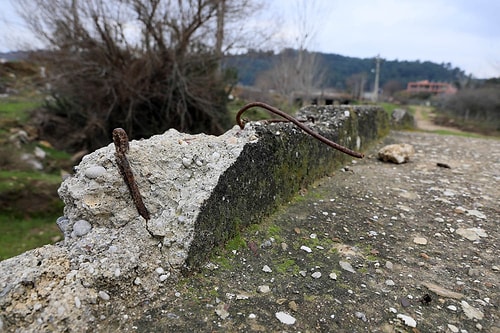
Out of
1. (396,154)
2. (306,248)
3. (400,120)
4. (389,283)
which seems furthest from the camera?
(400,120)

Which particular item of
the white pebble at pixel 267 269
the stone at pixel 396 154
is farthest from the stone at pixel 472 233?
the stone at pixel 396 154

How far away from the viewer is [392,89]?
62.7 m

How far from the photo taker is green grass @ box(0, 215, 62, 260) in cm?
513

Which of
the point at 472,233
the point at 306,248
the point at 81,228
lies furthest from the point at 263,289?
the point at 472,233

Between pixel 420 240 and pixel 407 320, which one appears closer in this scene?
pixel 407 320

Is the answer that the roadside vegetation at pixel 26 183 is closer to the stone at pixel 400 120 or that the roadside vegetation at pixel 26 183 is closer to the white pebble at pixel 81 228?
the white pebble at pixel 81 228

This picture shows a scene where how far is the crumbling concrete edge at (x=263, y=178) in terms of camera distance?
162cm

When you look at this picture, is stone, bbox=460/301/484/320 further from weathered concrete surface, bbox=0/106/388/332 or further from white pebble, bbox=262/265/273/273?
weathered concrete surface, bbox=0/106/388/332

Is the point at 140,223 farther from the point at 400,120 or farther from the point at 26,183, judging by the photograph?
the point at 400,120

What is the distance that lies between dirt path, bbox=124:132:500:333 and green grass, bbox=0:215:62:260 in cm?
464

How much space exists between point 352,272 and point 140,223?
103cm

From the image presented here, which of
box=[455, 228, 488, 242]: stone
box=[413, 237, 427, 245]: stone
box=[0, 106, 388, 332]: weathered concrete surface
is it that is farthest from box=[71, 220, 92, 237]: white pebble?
box=[455, 228, 488, 242]: stone

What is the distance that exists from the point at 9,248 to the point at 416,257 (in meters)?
5.57

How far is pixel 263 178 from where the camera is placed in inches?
80.4
